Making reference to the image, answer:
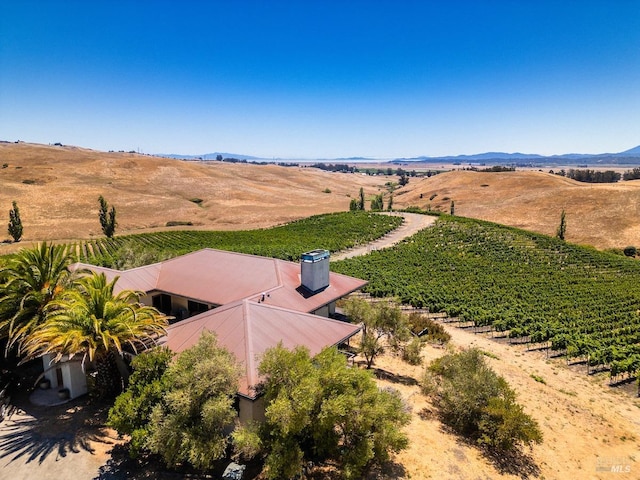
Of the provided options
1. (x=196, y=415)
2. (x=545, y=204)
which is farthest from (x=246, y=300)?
(x=545, y=204)

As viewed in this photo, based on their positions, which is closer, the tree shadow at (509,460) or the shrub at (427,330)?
the tree shadow at (509,460)

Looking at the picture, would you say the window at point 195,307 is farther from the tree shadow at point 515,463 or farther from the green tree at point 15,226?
the green tree at point 15,226

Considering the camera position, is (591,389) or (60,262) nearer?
(60,262)

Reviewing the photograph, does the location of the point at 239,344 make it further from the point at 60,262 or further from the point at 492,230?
the point at 492,230

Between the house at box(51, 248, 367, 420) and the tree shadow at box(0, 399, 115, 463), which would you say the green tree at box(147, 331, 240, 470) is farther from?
the tree shadow at box(0, 399, 115, 463)

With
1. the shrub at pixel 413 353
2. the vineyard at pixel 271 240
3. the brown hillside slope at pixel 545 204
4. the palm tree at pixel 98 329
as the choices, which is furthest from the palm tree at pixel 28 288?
the brown hillside slope at pixel 545 204

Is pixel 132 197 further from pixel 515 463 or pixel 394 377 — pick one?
pixel 515 463

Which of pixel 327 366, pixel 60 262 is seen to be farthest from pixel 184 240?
pixel 327 366
